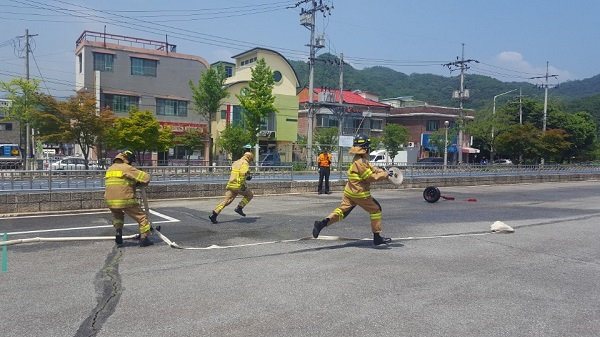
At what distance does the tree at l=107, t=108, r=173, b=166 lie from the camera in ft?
97.7

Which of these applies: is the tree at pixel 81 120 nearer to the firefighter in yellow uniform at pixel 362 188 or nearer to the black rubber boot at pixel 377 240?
the firefighter in yellow uniform at pixel 362 188

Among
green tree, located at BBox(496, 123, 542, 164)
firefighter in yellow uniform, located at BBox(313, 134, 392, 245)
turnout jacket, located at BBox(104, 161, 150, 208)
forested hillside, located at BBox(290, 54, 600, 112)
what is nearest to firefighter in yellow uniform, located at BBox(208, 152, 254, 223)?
turnout jacket, located at BBox(104, 161, 150, 208)

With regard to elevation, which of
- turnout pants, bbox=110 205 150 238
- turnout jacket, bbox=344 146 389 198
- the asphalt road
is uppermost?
turnout jacket, bbox=344 146 389 198

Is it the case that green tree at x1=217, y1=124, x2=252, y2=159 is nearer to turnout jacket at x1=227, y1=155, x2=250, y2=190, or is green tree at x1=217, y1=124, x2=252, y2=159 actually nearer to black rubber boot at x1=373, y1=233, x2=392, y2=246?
turnout jacket at x1=227, y1=155, x2=250, y2=190

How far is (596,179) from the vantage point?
34875 mm

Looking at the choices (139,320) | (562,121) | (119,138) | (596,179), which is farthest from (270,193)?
(562,121)

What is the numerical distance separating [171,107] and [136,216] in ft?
121

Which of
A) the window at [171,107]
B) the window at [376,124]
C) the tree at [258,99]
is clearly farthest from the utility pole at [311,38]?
the window at [376,124]

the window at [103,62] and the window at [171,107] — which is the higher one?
the window at [103,62]

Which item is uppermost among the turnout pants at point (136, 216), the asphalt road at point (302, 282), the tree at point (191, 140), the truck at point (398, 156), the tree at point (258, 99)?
the tree at point (258, 99)

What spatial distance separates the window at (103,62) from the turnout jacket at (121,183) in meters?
35.7

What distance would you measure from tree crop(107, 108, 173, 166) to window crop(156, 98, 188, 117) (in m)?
10.7

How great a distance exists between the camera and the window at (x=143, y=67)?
41.3m

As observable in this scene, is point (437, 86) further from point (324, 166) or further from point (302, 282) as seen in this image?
point (302, 282)
